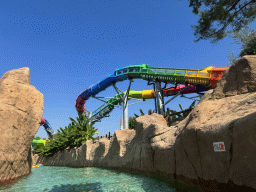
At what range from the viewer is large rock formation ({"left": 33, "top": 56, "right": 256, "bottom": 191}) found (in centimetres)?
259

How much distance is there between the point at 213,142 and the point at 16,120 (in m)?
6.55

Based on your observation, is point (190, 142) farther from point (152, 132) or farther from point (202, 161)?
point (152, 132)

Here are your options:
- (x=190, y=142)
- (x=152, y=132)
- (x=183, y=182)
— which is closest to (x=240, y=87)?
(x=190, y=142)

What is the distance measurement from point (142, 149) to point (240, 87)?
4.14 meters

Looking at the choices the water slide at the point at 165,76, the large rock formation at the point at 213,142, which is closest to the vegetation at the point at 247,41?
the water slide at the point at 165,76

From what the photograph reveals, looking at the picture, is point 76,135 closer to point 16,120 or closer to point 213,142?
point 16,120

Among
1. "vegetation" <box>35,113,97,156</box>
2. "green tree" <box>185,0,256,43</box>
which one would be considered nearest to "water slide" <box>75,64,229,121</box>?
"vegetation" <box>35,113,97,156</box>

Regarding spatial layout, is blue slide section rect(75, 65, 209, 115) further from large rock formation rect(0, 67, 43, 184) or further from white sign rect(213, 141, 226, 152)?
white sign rect(213, 141, 226, 152)

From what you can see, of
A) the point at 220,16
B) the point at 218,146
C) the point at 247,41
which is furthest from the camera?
the point at 247,41

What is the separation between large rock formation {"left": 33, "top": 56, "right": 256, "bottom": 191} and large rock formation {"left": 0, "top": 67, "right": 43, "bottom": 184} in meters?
4.59

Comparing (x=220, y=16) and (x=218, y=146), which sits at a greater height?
(x=220, y=16)

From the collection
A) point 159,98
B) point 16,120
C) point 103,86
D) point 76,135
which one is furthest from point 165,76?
point 16,120

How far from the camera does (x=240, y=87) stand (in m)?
4.07

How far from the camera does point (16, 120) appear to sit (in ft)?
20.2
